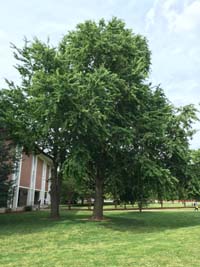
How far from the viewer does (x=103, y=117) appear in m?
16.1

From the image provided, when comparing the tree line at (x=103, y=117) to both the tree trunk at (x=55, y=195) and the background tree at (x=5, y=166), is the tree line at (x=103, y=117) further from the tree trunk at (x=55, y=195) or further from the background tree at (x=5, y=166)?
the background tree at (x=5, y=166)

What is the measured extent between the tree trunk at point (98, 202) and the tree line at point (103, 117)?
0.20 ft

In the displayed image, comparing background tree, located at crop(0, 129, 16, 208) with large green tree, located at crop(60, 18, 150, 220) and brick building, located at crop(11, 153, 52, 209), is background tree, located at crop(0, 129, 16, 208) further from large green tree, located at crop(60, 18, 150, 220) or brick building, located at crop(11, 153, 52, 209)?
brick building, located at crop(11, 153, 52, 209)

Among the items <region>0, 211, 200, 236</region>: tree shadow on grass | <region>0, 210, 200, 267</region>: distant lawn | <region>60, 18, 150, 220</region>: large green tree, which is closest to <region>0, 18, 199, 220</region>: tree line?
<region>60, 18, 150, 220</region>: large green tree

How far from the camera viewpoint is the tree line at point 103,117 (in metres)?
16.2

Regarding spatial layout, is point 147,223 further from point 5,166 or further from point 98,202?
point 5,166

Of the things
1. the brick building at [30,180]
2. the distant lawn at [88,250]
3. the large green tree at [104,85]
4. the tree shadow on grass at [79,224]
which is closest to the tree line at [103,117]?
the large green tree at [104,85]

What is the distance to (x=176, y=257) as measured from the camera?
855 cm

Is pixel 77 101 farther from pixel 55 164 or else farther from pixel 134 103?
pixel 55 164

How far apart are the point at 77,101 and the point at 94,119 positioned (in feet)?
4.19

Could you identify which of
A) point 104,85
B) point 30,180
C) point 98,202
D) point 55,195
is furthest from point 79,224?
point 30,180

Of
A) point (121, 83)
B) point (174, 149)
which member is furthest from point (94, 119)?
point (174, 149)

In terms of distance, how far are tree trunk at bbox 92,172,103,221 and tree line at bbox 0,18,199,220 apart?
6 cm

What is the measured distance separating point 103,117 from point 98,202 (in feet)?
21.2
